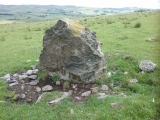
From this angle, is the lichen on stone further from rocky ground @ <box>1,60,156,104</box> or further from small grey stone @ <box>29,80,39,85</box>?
small grey stone @ <box>29,80,39,85</box>

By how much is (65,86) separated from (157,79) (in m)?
4.26

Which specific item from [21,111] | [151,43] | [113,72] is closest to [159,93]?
[113,72]

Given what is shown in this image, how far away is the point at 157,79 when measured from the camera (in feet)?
→ 37.5

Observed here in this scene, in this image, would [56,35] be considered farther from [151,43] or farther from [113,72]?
[151,43]

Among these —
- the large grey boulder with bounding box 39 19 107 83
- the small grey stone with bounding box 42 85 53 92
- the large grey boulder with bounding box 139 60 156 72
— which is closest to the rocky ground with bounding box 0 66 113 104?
the small grey stone with bounding box 42 85 53 92

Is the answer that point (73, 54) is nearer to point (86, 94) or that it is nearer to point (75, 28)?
point (75, 28)

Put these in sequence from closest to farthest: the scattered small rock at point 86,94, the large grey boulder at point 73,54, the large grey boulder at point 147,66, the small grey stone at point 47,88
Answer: the scattered small rock at point 86,94
the small grey stone at point 47,88
the large grey boulder at point 73,54
the large grey boulder at point 147,66

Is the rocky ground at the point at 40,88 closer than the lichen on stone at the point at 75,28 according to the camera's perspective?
Yes

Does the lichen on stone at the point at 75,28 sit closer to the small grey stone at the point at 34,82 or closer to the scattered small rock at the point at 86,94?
the scattered small rock at the point at 86,94

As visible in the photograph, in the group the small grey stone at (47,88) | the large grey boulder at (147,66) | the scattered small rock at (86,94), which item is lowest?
the small grey stone at (47,88)

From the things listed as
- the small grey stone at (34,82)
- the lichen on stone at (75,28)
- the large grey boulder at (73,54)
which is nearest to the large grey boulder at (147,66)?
the large grey boulder at (73,54)

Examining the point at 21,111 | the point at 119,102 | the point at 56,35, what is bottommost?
the point at 21,111

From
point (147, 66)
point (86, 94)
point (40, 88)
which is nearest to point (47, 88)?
point (40, 88)

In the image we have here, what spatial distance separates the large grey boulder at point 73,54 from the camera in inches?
456
